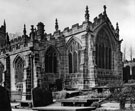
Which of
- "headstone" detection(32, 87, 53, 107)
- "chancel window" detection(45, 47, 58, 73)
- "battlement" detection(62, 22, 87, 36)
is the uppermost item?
"battlement" detection(62, 22, 87, 36)

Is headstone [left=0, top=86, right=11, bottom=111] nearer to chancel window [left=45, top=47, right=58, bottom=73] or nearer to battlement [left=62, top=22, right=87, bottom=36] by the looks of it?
battlement [left=62, top=22, right=87, bottom=36]

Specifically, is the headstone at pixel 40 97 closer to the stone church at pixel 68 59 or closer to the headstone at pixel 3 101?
the headstone at pixel 3 101

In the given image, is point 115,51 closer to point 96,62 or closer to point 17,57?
point 96,62

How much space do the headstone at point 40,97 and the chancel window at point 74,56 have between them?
19848 mm

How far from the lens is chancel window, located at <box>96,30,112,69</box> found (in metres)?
29.4

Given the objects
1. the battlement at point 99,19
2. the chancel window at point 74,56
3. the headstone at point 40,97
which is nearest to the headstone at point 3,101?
the headstone at point 40,97

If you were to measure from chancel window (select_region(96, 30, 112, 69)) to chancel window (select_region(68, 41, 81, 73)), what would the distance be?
Result: 87.4 inches

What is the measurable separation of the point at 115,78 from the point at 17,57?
1180 cm

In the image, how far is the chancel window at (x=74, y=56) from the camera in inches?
1152

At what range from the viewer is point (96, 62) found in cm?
2866

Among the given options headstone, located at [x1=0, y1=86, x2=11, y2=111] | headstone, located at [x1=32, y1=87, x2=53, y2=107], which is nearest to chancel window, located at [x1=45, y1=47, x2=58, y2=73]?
headstone, located at [x1=32, y1=87, x2=53, y2=107]

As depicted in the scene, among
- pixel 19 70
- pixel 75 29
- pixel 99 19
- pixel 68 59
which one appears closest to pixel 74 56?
pixel 68 59

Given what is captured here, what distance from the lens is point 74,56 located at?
29.8 m

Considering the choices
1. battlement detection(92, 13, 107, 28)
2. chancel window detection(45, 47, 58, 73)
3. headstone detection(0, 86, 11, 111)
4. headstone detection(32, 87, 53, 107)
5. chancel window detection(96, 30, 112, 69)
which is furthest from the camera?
chancel window detection(96, 30, 112, 69)
